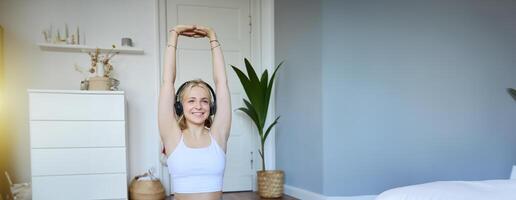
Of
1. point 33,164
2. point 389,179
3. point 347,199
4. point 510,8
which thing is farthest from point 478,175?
point 33,164

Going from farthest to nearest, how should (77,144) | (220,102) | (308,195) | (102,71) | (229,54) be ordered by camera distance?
(229,54) → (102,71) → (308,195) → (77,144) → (220,102)

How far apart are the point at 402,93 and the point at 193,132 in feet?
Answer: 9.13

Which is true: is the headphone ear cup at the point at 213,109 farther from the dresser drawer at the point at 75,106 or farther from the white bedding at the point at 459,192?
the dresser drawer at the point at 75,106

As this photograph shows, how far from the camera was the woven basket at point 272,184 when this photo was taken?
379 centimetres

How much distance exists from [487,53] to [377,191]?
1.80 m

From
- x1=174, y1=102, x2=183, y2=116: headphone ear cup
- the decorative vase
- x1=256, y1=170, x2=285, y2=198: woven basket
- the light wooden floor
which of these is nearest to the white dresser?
the decorative vase

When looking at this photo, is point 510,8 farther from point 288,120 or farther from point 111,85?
point 111,85

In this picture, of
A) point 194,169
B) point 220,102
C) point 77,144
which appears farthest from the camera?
point 77,144

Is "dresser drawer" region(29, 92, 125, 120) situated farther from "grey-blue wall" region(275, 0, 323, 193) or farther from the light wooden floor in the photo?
"grey-blue wall" region(275, 0, 323, 193)

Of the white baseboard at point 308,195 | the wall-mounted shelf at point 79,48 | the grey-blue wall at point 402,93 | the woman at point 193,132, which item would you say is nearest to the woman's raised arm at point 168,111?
the woman at point 193,132

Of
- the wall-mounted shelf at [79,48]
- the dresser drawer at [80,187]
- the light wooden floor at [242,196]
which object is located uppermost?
the wall-mounted shelf at [79,48]

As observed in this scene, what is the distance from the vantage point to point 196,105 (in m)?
1.13

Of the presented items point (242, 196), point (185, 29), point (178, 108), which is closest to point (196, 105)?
point (178, 108)

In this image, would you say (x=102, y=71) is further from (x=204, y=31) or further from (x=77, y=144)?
(x=204, y=31)
